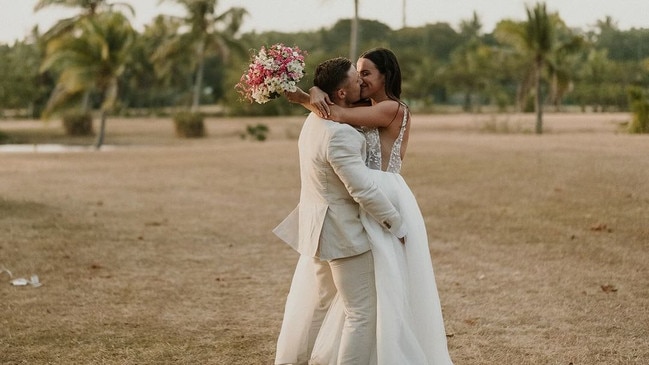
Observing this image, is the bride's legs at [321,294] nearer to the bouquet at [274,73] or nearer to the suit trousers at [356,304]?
the suit trousers at [356,304]

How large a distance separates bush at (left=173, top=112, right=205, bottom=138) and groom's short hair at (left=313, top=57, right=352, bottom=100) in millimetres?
35253

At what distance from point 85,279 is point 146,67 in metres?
52.4

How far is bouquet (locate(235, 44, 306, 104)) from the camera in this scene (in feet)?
13.3

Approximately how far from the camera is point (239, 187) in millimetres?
16906

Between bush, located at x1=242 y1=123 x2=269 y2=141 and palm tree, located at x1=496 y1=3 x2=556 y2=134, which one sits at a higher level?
palm tree, located at x1=496 y1=3 x2=556 y2=134

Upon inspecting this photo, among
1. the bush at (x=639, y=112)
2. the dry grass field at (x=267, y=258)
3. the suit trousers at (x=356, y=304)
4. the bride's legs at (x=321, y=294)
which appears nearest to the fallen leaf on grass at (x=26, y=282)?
the dry grass field at (x=267, y=258)

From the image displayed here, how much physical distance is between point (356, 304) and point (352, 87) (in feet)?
3.38

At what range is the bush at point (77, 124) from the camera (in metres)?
42.7

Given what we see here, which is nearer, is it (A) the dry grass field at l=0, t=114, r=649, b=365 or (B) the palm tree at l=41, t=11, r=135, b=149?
(A) the dry grass field at l=0, t=114, r=649, b=365

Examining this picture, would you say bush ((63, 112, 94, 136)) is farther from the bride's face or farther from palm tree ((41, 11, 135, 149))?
the bride's face

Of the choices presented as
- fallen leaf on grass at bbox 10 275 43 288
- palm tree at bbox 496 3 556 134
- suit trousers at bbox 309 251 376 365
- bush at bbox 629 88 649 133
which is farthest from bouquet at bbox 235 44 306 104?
palm tree at bbox 496 3 556 134

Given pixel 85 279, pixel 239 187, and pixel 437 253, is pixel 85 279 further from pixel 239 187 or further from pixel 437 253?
pixel 239 187

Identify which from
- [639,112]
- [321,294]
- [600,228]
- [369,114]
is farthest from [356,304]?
[639,112]

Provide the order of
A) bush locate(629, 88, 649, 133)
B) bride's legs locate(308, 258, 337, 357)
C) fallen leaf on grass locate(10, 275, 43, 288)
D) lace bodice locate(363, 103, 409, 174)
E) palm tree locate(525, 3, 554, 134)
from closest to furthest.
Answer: lace bodice locate(363, 103, 409, 174) → bride's legs locate(308, 258, 337, 357) → fallen leaf on grass locate(10, 275, 43, 288) → bush locate(629, 88, 649, 133) → palm tree locate(525, 3, 554, 134)
